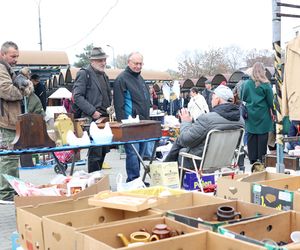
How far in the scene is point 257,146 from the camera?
6.19 m

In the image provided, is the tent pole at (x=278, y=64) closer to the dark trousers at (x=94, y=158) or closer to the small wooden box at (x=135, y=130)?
the small wooden box at (x=135, y=130)

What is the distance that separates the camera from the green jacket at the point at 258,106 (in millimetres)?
6070

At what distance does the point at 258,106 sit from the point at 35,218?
14.6 feet

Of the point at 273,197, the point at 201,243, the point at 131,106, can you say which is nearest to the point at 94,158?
the point at 131,106

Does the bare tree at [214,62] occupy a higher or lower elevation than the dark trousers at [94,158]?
higher

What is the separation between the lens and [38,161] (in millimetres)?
8570

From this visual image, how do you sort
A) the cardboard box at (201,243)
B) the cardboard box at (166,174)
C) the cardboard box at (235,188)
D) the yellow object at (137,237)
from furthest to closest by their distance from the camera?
the cardboard box at (166,174)
the cardboard box at (235,188)
the yellow object at (137,237)
the cardboard box at (201,243)

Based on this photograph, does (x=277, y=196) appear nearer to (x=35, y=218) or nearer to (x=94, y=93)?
(x=35, y=218)

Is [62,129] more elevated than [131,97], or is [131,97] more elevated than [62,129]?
[131,97]

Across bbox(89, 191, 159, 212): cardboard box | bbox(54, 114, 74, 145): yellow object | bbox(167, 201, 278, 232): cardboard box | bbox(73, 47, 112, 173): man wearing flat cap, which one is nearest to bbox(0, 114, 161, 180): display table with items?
bbox(54, 114, 74, 145): yellow object

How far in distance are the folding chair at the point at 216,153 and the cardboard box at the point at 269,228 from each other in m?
2.36

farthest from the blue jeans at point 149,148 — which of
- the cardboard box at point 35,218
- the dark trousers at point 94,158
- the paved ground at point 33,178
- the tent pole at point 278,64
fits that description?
the cardboard box at point 35,218

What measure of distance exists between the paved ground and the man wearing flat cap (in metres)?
0.58

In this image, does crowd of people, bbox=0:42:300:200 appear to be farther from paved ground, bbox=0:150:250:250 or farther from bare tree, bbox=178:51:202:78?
bare tree, bbox=178:51:202:78
